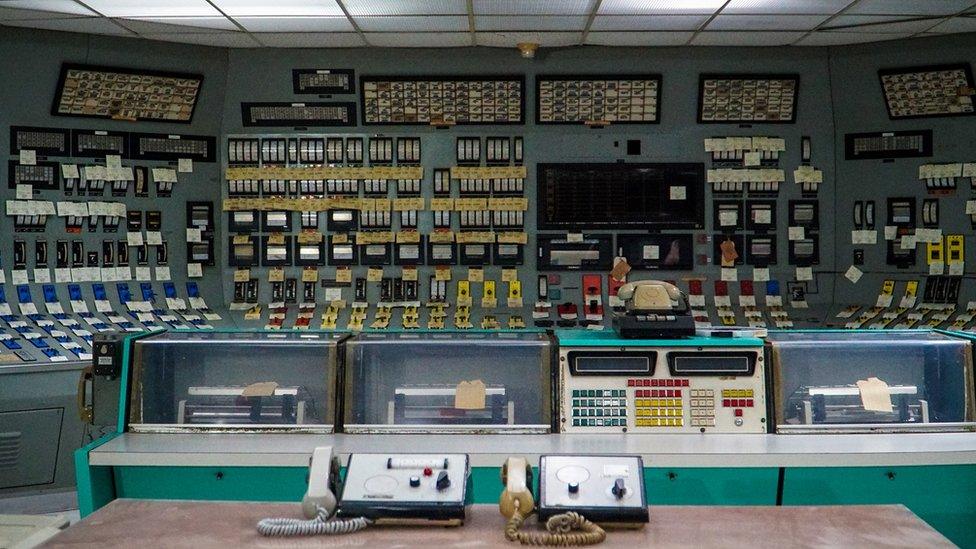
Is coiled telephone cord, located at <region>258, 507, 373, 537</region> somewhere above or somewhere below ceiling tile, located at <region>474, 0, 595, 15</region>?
below

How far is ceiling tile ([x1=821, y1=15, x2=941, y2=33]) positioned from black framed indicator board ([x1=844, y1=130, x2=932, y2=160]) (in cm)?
75

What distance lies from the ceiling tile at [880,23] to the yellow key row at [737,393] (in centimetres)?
278

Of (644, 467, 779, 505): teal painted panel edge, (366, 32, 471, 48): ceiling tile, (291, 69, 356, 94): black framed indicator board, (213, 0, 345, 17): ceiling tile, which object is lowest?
(644, 467, 779, 505): teal painted panel edge

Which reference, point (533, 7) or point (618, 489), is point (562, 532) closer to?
point (618, 489)

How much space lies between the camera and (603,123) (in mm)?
5918

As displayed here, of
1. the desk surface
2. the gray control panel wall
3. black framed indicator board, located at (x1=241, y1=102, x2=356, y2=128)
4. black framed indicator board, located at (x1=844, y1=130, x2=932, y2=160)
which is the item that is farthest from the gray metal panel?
black framed indicator board, located at (x1=844, y1=130, x2=932, y2=160)

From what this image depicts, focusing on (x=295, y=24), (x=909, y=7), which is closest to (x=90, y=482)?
(x=295, y=24)

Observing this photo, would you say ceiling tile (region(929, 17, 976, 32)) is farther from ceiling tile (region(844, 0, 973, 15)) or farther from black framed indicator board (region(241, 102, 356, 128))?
black framed indicator board (region(241, 102, 356, 128))

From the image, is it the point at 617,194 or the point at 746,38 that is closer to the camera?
the point at 746,38

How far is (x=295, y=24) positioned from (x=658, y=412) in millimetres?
3347

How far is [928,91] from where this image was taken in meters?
5.54

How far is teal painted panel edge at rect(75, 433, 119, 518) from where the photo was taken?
9.57 feet

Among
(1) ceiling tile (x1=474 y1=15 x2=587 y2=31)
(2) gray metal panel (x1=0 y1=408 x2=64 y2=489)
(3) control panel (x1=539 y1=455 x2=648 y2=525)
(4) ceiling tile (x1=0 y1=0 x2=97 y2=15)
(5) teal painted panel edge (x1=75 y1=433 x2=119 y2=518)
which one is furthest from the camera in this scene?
(1) ceiling tile (x1=474 y1=15 x2=587 y2=31)

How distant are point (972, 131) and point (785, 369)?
326 centimetres
